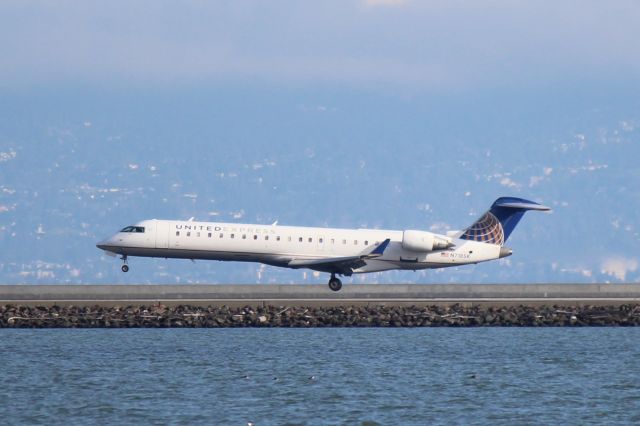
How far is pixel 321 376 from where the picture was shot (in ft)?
118

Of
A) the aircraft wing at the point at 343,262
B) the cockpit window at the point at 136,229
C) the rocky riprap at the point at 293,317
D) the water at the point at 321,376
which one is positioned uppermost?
the cockpit window at the point at 136,229

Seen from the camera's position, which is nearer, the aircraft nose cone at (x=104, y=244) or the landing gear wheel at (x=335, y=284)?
the landing gear wheel at (x=335, y=284)

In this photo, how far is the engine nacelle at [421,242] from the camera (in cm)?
5484

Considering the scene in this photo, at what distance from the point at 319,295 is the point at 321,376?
58.4ft

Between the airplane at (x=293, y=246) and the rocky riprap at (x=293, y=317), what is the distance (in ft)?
20.9

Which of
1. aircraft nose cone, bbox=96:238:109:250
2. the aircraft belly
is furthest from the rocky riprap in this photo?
aircraft nose cone, bbox=96:238:109:250

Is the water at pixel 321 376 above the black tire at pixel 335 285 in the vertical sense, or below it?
below

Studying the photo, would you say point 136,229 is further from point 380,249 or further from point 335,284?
point 380,249

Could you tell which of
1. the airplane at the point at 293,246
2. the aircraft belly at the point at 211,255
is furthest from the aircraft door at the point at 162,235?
the aircraft belly at the point at 211,255

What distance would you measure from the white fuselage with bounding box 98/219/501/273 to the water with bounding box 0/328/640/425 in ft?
25.8

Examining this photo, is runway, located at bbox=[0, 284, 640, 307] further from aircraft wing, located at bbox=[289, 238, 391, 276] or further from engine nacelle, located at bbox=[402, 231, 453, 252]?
engine nacelle, located at bbox=[402, 231, 453, 252]

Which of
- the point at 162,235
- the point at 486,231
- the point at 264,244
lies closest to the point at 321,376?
the point at 264,244

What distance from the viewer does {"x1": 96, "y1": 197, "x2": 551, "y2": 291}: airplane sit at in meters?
54.1

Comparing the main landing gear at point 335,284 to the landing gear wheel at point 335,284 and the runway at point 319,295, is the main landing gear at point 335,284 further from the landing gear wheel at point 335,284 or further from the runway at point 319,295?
the runway at point 319,295
